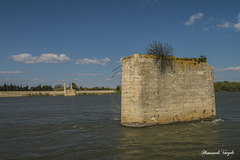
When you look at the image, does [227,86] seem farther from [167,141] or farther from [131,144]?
[131,144]

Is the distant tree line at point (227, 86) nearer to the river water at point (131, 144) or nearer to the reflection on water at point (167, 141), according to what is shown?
the river water at point (131, 144)

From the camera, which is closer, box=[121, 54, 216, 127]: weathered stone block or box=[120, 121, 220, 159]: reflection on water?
box=[120, 121, 220, 159]: reflection on water

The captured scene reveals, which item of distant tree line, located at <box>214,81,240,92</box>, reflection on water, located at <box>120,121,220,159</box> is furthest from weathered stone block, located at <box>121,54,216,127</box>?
distant tree line, located at <box>214,81,240,92</box>

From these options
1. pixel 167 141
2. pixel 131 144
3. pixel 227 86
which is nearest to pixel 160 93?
pixel 167 141

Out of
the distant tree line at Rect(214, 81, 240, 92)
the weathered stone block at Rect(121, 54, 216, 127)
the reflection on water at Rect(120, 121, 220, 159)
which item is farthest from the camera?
the distant tree line at Rect(214, 81, 240, 92)

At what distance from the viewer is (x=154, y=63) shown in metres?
12.3

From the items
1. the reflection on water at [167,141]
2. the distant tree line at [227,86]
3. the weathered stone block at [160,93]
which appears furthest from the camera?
the distant tree line at [227,86]

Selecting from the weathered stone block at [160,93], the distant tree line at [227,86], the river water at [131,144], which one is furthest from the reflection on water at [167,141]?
the distant tree line at [227,86]

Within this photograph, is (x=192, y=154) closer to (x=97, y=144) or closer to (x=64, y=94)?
(x=97, y=144)

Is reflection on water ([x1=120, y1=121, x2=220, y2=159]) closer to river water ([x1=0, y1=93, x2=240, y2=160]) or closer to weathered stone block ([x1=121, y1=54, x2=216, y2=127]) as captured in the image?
river water ([x1=0, y1=93, x2=240, y2=160])

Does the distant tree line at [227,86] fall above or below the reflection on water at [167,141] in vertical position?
above

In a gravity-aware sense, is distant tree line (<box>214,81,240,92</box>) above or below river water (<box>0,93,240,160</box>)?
above

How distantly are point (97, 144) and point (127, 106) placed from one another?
12.1 ft

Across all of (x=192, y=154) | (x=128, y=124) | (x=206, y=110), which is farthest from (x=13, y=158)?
(x=206, y=110)
